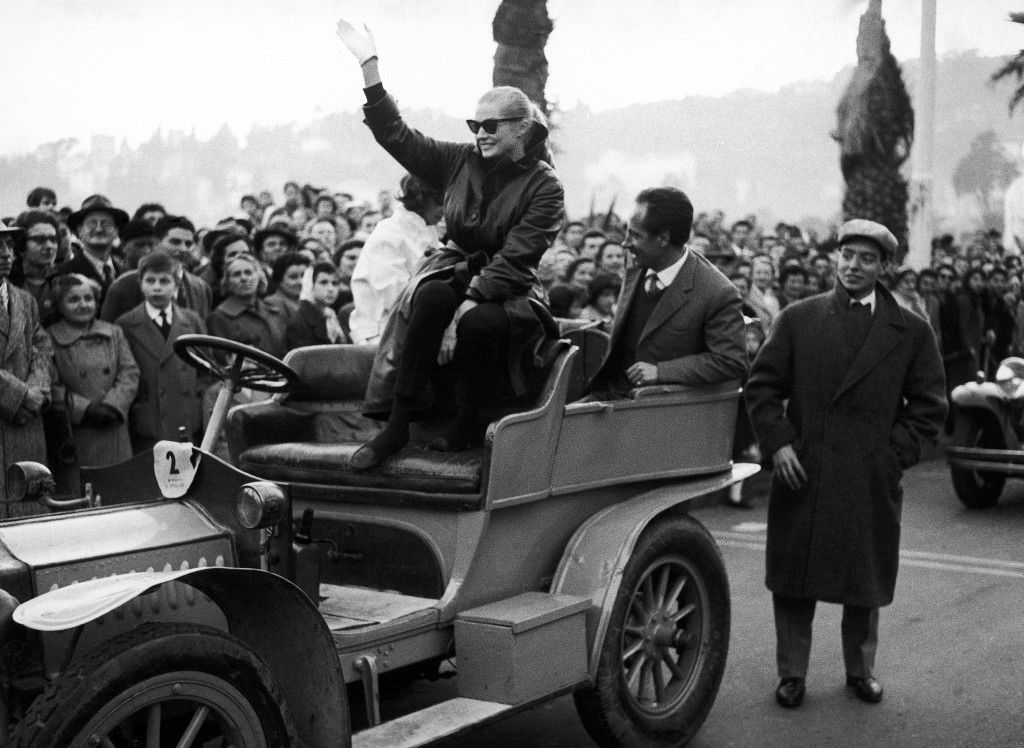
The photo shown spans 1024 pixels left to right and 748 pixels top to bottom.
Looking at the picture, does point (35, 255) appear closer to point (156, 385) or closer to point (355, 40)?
point (156, 385)

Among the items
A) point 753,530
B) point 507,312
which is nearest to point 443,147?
point 507,312

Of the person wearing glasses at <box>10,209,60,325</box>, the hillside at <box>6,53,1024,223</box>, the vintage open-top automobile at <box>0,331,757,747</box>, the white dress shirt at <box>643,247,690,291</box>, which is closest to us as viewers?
the vintage open-top automobile at <box>0,331,757,747</box>

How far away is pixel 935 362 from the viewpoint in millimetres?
5812

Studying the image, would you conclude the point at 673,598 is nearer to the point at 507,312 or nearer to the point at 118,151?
the point at 507,312

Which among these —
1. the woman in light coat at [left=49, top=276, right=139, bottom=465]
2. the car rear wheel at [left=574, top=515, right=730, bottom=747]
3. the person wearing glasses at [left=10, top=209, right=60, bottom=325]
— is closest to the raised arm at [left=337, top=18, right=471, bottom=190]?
the car rear wheel at [left=574, top=515, right=730, bottom=747]

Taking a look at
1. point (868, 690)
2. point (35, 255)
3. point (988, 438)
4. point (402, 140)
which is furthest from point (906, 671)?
point (988, 438)

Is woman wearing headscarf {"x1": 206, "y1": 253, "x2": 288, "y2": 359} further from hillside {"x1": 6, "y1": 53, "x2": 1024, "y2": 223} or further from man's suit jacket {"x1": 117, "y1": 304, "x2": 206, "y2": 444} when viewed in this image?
hillside {"x1": 6, "y1": 53, "x2": 1024, "y2": 223}

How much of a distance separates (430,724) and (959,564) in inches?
209

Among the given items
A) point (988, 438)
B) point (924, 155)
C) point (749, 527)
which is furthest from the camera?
point (924, 155)

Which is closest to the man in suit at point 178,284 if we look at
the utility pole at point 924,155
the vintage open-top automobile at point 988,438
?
the vintage open-top automobile at point 988,438

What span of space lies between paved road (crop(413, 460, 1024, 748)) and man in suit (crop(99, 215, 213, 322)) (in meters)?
3.57

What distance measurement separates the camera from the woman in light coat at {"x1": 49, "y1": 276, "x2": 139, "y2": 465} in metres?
7.09

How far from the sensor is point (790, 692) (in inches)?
223

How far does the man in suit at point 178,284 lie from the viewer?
7.89m
